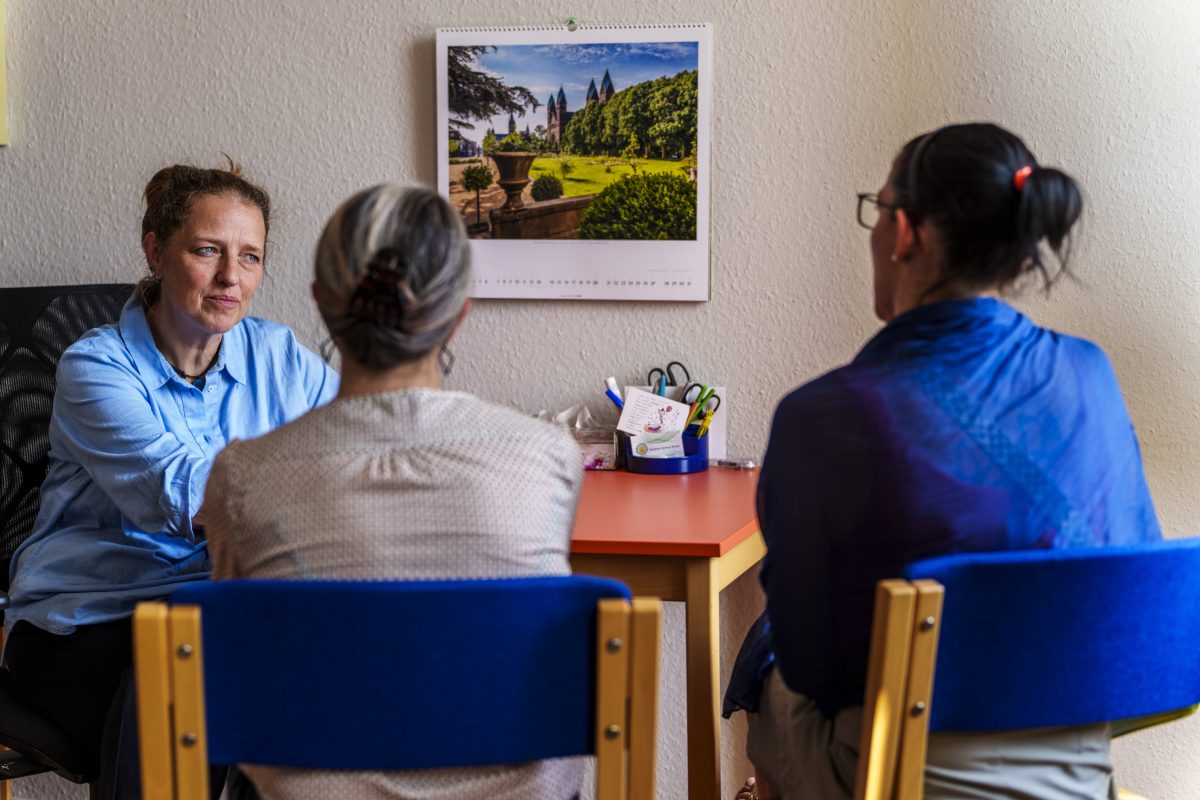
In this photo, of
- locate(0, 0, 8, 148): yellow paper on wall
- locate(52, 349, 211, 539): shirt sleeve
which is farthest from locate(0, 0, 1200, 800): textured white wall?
locate(52, 349, 211, 539): shirt sleeve

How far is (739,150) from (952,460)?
1285 mm

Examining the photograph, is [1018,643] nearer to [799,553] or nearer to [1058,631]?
[1058,631]

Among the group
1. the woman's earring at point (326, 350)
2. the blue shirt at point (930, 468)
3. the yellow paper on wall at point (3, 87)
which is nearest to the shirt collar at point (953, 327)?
the blue shirt at point (930, 468)

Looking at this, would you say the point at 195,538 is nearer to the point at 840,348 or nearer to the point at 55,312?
the point at 55,312

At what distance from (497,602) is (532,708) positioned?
11 centimetres

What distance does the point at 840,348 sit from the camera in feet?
7.82

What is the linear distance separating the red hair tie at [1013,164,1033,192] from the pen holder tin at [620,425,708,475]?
1104 millimetres

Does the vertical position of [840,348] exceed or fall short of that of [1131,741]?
it exceeds it

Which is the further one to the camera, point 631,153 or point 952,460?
point 631,153

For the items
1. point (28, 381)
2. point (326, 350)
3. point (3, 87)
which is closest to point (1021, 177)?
point (326, 350)

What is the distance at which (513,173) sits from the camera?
2.45m

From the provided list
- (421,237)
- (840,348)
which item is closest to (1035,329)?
(421,237)

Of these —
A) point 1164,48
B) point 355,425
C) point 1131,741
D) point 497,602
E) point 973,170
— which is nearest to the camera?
point 497,602

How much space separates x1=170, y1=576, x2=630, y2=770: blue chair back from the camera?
3.40 ft
